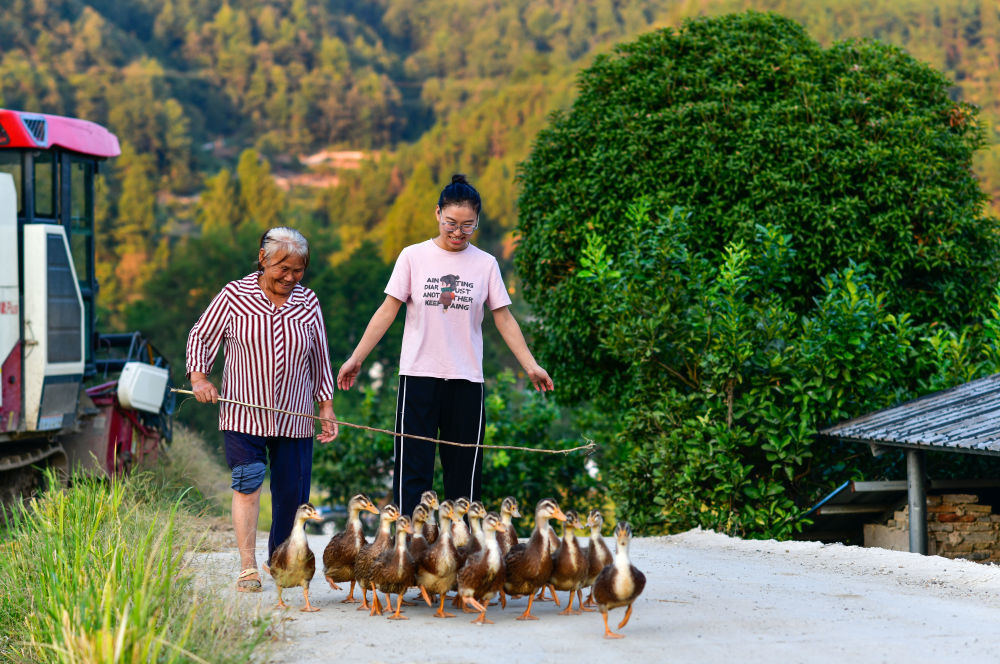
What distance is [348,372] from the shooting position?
668cm

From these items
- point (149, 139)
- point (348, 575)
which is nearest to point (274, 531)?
point (348, 575)

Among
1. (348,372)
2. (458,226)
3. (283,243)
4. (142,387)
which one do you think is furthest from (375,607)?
(142,387)

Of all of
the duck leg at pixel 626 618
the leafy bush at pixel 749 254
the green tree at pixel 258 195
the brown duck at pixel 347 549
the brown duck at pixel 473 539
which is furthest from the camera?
the green tree at pixel 258 195

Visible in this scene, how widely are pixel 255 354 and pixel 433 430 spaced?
1.05 m

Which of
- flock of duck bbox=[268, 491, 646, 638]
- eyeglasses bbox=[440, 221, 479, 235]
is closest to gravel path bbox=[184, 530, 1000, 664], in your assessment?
→ flock of duck bbox=[268, 491, 646, 638]

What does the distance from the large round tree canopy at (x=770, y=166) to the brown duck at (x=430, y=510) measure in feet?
18.5

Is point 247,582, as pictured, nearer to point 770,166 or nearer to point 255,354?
point 255,354

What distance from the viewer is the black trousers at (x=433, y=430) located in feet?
21.9

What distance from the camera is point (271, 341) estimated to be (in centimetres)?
644

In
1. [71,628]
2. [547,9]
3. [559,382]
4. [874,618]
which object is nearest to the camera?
[71,628]

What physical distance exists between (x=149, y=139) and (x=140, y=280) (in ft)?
49.1

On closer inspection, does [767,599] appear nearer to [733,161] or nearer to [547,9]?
[733,161]

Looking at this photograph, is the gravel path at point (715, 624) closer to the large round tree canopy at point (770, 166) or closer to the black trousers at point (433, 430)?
the black trousers at point (433, 430)

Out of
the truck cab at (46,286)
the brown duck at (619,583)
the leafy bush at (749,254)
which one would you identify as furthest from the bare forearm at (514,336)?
the truck cab at (46,286)
